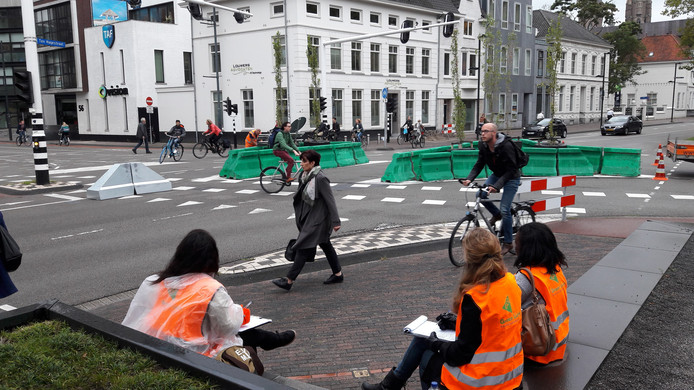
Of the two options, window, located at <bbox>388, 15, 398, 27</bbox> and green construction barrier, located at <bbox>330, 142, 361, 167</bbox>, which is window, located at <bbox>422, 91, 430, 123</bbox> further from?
green construction barrier, located at <bbox>330, 142, 361, 167</bbox>

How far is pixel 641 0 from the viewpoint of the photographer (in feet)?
366

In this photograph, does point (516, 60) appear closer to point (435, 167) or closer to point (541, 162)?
point (541, 162)

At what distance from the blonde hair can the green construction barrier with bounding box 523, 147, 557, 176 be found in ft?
53.6

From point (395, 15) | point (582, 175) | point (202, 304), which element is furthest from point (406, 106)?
point (202, 304)

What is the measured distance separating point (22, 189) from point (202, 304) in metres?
15.5

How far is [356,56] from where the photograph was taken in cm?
3903

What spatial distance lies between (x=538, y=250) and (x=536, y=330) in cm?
56

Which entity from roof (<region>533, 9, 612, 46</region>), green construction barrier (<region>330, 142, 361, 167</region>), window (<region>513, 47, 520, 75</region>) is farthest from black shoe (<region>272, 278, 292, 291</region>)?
roof (<region>533, 9, 612, 46</region>)

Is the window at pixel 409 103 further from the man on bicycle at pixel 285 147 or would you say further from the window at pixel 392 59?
the man on bicycle at pixel 285 147

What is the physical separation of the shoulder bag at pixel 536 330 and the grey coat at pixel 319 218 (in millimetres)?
3185

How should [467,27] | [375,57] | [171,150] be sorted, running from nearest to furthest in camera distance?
1. [171,150]
2. [375,57]
3. [467,27]

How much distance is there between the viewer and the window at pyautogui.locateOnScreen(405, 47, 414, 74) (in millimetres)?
42594

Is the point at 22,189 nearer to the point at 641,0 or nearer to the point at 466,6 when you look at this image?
the point at 466,6

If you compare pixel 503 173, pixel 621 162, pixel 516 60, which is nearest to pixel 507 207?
pixel 503 173
